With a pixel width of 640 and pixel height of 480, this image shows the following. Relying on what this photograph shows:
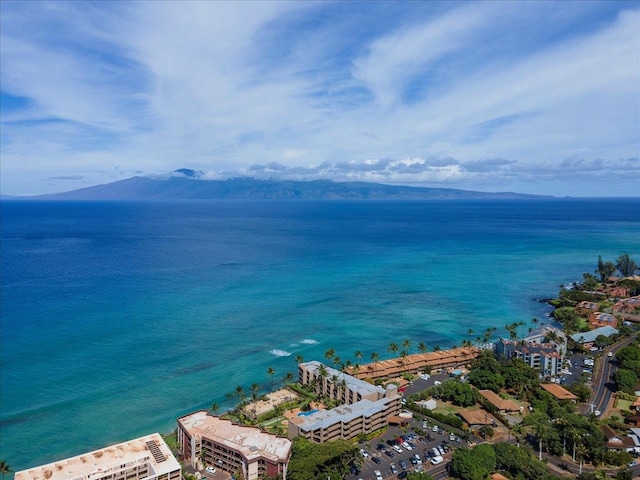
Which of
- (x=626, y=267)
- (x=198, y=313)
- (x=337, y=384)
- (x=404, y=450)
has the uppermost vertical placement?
(x=626, y=267)

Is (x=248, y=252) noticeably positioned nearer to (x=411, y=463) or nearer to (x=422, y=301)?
(x=422, y=301)

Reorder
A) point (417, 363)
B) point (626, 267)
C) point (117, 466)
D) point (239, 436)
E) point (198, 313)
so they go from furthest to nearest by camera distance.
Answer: point (626, 267) → point (198, 313) → point (417, 363) → point (239, 436) → point (117, 466)

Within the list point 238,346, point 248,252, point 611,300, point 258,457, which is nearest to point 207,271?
point 248,252

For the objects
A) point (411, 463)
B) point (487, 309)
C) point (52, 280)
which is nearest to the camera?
point (411, 463)

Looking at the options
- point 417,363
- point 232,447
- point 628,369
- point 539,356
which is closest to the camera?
point 232,447

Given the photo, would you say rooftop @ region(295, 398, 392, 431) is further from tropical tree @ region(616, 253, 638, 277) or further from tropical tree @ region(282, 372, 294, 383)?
tropical tree @ region(616, 253, 638, 277)

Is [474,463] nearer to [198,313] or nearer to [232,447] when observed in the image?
[232,447]

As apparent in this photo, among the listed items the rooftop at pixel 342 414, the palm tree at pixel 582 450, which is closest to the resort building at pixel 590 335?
the palm tree at pixel 582 450

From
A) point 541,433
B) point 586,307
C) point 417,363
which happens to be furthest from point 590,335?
point 541,433
